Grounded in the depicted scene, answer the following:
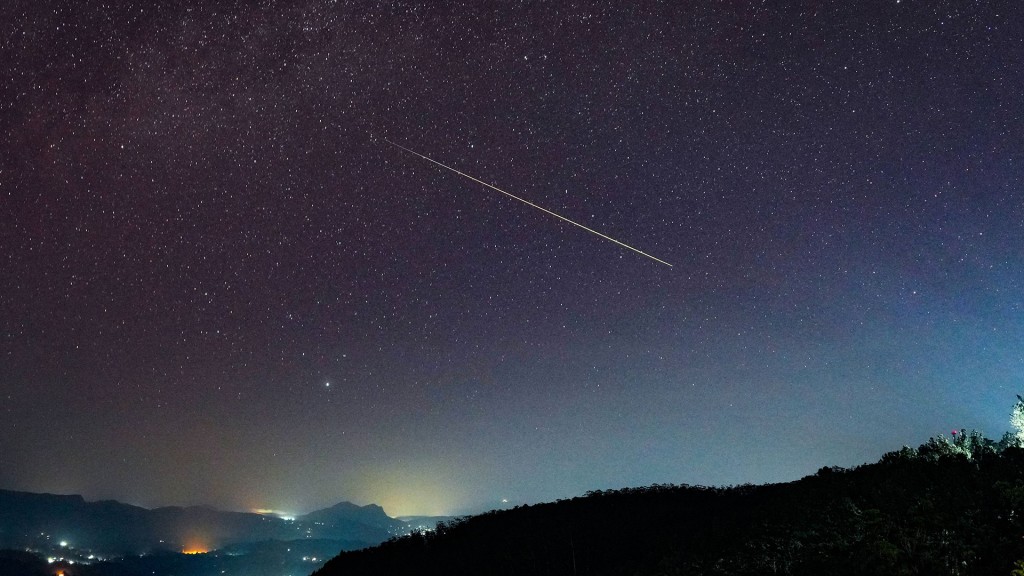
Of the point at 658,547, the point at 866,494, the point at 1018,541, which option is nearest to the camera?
the point at 1018,541

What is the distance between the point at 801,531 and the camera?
45.3 ft

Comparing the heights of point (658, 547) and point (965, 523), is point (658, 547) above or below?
below

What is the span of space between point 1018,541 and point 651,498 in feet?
55.6

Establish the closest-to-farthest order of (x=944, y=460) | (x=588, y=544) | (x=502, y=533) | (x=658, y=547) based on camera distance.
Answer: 1. (x=944, y=460)
2. (x=658, y=547)
3. (x=588, y=544)
4. (x=502, y=533)

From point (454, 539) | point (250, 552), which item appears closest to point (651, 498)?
point (454, 539)

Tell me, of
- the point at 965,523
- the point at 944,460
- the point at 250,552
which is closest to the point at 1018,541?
the point at 965,523

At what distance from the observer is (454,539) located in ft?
89.5

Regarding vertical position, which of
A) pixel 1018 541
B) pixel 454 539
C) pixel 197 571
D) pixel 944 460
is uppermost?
pixel 944 460

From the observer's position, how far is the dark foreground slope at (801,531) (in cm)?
1159

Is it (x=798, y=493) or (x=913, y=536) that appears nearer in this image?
(x=913, y=536)

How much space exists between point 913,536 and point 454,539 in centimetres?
1923

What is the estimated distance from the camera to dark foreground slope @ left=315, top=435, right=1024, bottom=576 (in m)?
11.6

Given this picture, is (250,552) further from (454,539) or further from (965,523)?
(965,523)

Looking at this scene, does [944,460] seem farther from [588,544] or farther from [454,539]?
[454,539]
